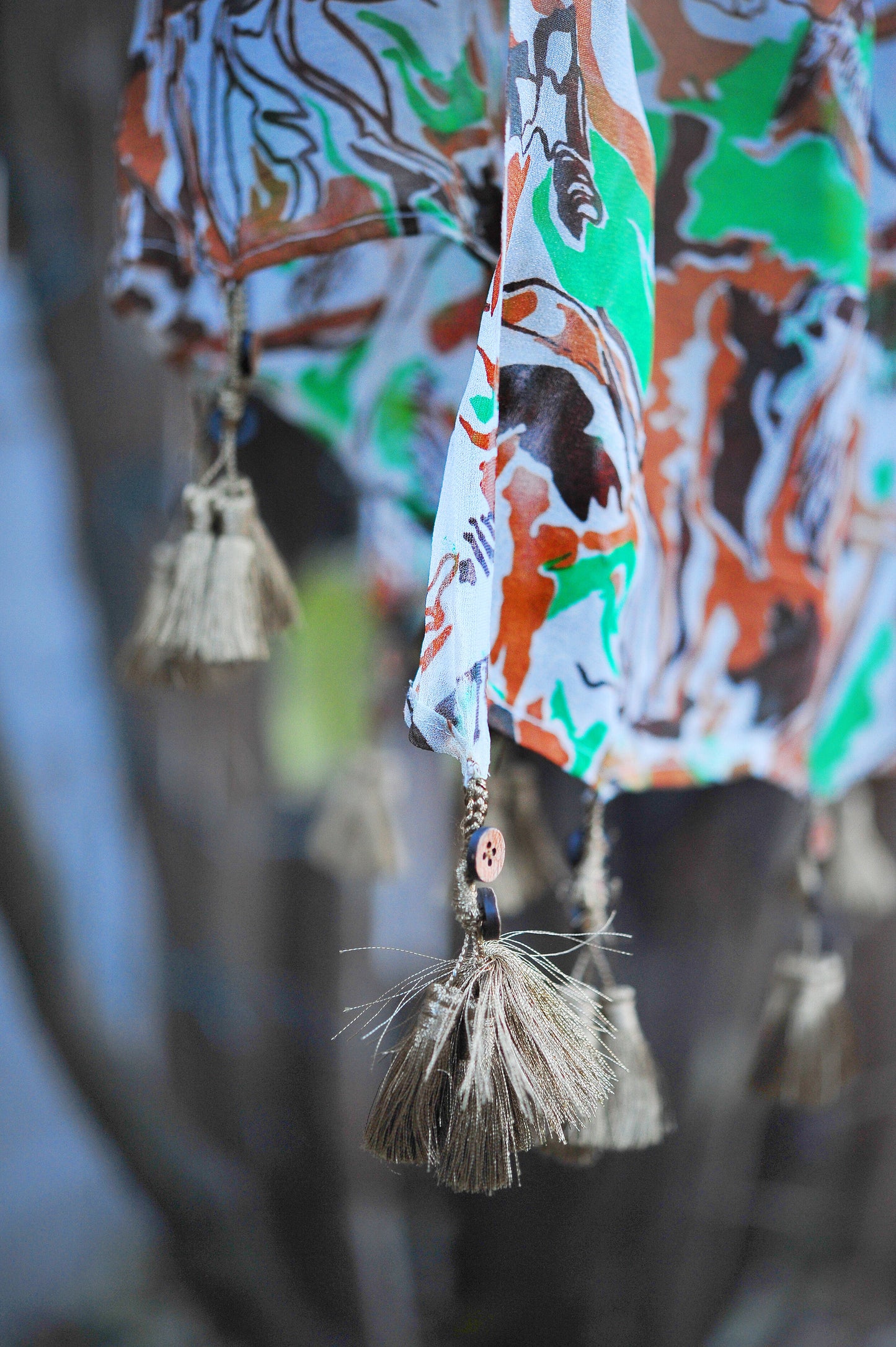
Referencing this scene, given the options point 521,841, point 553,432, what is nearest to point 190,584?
point 553,432

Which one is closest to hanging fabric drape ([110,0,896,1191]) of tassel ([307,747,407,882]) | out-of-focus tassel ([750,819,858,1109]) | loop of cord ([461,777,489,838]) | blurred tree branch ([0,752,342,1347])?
loop of cord ([461,777,489,838])

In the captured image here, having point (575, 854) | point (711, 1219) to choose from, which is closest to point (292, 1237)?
point (711, 1219)

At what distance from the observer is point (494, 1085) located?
37 cm

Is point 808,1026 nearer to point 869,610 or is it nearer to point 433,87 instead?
point 869,610

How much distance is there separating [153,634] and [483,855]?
11.6 inches

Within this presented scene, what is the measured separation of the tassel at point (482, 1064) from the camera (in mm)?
366

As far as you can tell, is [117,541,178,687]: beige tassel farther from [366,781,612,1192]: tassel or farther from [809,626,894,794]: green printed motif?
[809,626,894,794]: green printed motif

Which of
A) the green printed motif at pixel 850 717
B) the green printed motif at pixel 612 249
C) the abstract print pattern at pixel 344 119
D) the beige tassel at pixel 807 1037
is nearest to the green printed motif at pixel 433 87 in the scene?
the abstract print pattern at pixel 344 119

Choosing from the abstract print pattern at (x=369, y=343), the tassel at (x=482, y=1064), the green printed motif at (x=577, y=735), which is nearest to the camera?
the tassel at (x=482, y=1064)

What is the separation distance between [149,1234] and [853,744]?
0.92m

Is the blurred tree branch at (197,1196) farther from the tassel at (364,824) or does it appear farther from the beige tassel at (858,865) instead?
the beige tassel at (858,865)

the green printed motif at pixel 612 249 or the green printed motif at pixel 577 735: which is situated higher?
the green printed motif at pixel 612 249

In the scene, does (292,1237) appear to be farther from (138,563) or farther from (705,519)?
(705,519)

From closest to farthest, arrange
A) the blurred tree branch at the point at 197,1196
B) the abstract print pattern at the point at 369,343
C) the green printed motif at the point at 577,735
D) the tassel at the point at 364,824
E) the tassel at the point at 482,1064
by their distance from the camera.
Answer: the tassel at the point at 482,1064, the green printed motif at the point at 577,735, the abstract print pattern at the point at 369,343, the tassel at the point at 364,824, the blurred tree branch at the point at 197,1196
